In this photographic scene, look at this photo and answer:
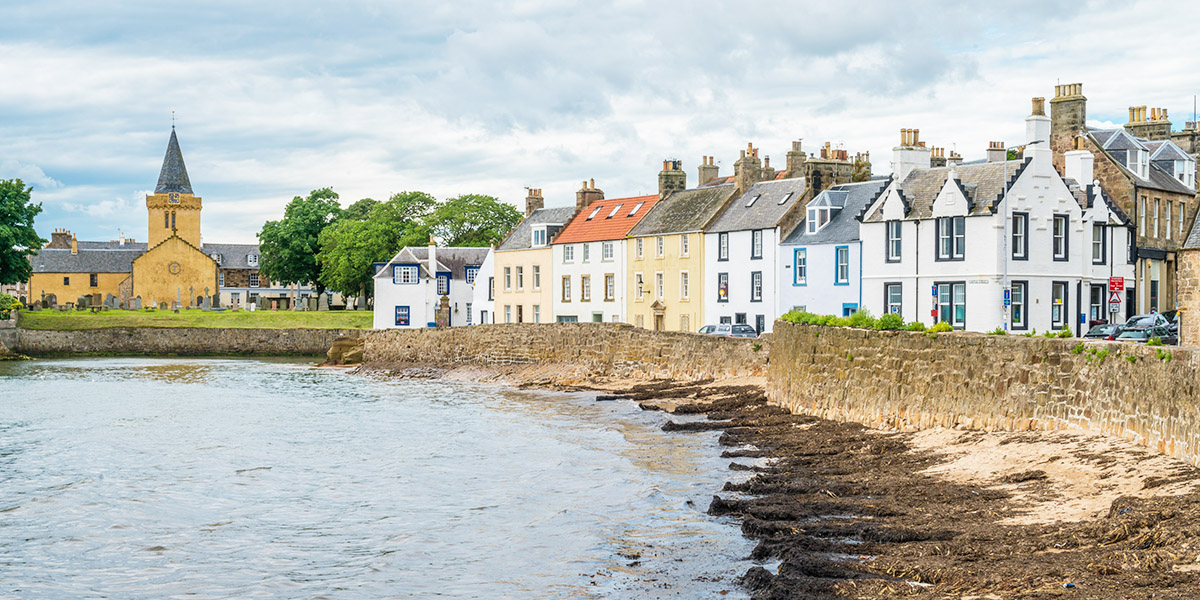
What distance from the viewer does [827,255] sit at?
2019 inches

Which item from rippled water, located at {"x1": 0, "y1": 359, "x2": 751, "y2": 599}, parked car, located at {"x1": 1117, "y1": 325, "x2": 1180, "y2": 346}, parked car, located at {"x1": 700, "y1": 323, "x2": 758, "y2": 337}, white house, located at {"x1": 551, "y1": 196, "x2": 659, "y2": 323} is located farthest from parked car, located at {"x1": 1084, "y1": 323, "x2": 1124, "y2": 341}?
white house, located at {"x1": 551, "y1": 196, "x2": 659, "y2": 323}

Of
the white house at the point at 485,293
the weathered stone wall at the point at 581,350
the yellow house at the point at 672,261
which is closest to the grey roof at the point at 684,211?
the yellow house at the point at 672,261

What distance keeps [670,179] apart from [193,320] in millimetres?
38942

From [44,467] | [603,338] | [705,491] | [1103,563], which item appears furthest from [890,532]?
[603,338]

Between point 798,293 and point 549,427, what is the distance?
946 inches

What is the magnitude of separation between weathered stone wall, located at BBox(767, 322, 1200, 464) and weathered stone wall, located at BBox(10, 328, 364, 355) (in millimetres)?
51299

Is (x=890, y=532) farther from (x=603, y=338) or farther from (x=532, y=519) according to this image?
(x=603, y=338)

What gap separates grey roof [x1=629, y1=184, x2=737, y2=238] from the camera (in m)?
59.4

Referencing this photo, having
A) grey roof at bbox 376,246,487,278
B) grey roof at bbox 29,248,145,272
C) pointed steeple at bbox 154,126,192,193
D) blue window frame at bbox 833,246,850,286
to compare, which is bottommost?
blue window frame at bbox 833,246,850,286

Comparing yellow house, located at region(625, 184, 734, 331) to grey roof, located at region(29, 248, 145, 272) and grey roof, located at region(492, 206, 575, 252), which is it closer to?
grey roof, located at region(492, 206, 575, 252)

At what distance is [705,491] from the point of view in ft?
64.5

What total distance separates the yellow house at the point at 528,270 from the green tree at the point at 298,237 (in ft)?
120

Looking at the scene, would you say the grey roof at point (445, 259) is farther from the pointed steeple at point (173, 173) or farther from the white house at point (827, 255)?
the pointed steeple at point (173, 173)

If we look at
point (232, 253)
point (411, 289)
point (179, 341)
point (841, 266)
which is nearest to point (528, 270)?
point (411, 289)
